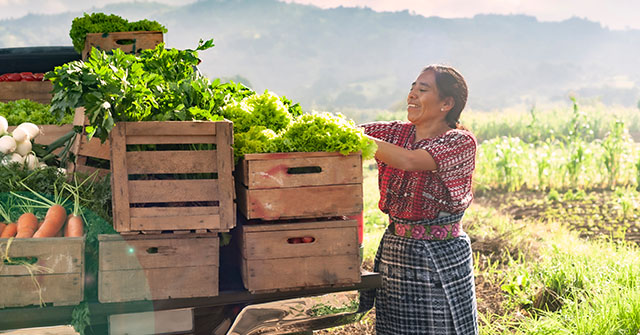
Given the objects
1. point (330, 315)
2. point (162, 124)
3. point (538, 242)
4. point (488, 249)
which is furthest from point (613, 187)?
point (162, 124)

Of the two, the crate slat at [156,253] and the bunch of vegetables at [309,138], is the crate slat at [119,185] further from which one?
the bunch of vegetables at [309,138]

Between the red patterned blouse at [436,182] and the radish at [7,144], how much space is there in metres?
1.97

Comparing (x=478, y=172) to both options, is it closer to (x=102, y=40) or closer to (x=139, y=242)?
(x=102, y=40)

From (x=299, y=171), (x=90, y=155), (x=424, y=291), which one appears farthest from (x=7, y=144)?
(x=424, y=291)

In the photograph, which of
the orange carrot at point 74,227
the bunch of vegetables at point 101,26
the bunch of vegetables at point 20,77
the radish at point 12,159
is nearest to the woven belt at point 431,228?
the orange carrot at point 74,227

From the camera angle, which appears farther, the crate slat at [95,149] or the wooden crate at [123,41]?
the wooden crate at [123,41]

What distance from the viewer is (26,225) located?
278cm

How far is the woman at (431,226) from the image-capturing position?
349 centimetres

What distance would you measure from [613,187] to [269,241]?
9.12m

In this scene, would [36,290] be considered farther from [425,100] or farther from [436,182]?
[425,100]

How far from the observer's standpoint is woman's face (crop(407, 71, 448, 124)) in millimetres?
3607

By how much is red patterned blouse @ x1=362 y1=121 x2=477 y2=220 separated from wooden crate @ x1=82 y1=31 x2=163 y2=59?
2369 mm

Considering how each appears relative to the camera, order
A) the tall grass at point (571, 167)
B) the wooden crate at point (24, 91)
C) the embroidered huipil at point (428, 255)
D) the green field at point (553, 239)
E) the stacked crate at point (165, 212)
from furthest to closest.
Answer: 1. the tall grass at point (571, 167)
2. the wooden crate at point (24, 91)
3. the green field at point (553, 239)
4. the embroidered huipil at point (428, 255)
5. the stacked crate at point (165, 212)

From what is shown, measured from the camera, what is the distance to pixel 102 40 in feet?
16.1
